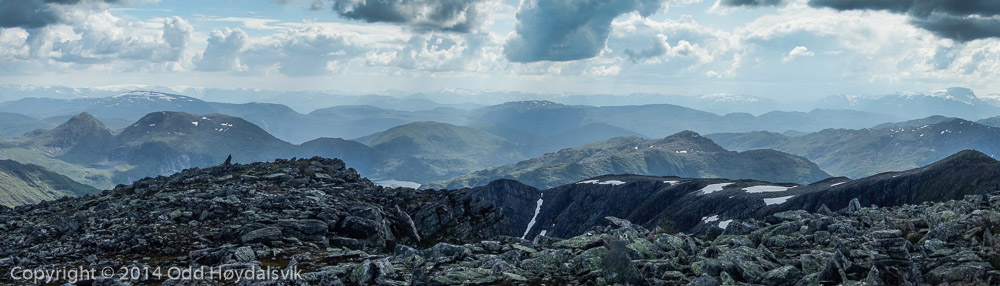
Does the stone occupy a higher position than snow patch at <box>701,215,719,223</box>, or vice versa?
the stone

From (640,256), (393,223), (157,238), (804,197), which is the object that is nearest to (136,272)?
(157,238)

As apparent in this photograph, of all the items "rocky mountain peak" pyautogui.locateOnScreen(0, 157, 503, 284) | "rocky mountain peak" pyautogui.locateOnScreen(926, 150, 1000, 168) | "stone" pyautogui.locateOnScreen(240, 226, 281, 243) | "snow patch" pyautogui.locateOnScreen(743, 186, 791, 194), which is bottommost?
"snow patch" pyautogui.locateOnScreen(743, 186, 791, 194)

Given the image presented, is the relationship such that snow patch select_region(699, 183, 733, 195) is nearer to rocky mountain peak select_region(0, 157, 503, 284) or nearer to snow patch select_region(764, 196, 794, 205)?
snow patch select_region(764, 196, 794, 205)

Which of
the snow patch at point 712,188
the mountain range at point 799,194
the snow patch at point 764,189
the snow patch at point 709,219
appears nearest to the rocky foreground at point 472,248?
the mountain range at point 799,194

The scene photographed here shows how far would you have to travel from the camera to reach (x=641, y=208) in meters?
171

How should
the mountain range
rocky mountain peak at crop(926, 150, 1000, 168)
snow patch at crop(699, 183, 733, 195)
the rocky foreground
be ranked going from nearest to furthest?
the rocky foreground, the mountain range, rocky mountain peak at crop(926, 150, 1000, 168), snow patch at crop(699, 183, 733, 195)

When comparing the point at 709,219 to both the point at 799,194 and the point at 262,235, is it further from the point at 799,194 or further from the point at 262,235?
the point at 262,235

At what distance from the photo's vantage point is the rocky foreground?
89.1 ft

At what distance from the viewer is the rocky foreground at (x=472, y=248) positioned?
27.2 meters

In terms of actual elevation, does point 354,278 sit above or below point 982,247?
below

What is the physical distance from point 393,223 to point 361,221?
1102 centimetres

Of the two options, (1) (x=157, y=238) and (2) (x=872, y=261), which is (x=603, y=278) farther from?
(1) (x=157, y=238)

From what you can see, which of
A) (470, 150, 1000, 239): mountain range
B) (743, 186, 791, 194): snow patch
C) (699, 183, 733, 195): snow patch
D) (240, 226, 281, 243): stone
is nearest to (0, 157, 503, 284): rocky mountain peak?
(240, 226, 281, 243): stone

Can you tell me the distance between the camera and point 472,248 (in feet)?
125
